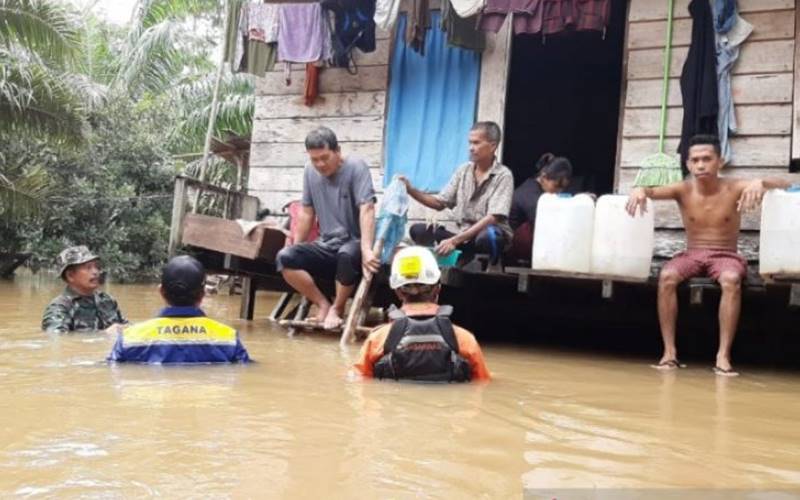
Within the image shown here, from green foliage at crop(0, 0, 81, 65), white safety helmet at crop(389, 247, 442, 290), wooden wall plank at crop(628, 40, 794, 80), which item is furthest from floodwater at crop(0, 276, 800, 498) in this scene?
green foliage at crop(0, 0, 81, 65)

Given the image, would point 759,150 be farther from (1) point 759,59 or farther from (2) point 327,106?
(2) point 327,106

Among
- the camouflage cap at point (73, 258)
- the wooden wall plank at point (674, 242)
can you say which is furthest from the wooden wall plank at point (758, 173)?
the camouflage cap at point (73, 258)

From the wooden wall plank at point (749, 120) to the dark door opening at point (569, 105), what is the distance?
3540 millimetres

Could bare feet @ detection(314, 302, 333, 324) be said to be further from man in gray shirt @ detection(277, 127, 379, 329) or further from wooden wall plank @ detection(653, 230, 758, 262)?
wooden wall plank @ detection(653, 230, 758, 262)

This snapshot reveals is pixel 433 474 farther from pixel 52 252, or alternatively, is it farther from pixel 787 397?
pixel 52 252

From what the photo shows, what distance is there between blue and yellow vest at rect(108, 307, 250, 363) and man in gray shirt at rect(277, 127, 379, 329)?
1.74m

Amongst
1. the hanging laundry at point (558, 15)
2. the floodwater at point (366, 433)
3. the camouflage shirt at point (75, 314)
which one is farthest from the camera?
the hanging laundry at point (558, 15)

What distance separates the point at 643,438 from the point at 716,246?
2.78 m

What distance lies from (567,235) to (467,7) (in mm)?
2075

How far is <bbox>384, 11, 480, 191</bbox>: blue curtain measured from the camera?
701 centimetres

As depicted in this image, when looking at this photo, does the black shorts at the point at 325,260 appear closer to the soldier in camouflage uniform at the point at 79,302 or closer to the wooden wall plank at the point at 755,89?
the soldier in camouflage uniform at the point at 79,302

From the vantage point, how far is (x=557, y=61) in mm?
10039

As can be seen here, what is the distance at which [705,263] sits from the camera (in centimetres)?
516

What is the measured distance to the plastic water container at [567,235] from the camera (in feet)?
17.8
